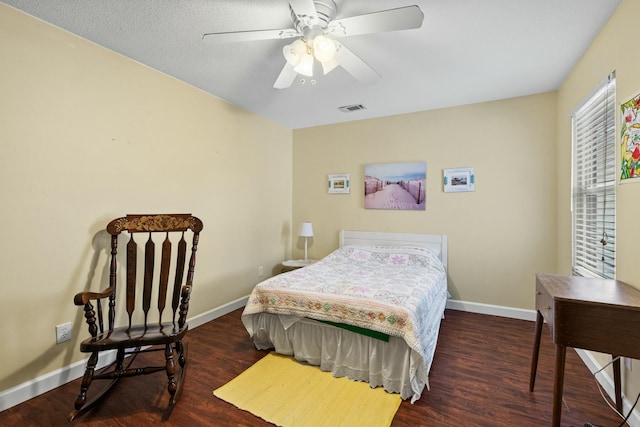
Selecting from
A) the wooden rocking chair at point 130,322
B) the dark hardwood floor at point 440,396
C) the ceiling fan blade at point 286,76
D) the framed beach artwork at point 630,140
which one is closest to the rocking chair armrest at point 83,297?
the wooden rocking chair at point 130,322

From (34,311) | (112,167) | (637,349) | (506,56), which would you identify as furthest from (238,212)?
(637,349)

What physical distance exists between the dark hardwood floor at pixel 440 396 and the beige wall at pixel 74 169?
1.85ft

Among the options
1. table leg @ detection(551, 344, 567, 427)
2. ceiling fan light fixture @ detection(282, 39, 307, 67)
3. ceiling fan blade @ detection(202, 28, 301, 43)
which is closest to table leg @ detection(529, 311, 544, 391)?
table leg @ detection(551, 344, 567, 427)

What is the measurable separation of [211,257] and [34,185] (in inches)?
63.0

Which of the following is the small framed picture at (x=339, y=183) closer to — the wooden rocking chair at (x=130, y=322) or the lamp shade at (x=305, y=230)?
the lamp shade at (x=305, y=230)

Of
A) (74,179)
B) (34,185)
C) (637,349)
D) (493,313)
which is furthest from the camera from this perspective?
(493,313)

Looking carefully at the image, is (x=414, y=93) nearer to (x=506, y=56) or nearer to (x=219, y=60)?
(x=506, y=56)

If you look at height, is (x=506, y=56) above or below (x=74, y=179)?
above

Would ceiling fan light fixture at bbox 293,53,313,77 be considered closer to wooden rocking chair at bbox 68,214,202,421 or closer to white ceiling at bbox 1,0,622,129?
white ceiling at bbox 1,0,622,129

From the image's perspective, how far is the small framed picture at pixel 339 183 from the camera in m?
4.19

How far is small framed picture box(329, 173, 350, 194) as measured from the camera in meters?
4.19

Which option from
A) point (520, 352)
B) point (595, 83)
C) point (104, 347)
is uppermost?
point (595, 83)

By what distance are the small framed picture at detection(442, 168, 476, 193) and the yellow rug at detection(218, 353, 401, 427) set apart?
8.05 feet

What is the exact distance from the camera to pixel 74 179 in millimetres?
2145
